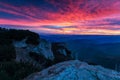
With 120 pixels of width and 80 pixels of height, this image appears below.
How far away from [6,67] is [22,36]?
25831 millimetres

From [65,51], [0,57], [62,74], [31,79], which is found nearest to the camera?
[62,74]

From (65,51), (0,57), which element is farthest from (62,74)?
(65,51)

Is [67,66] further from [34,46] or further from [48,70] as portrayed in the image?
[34,46]

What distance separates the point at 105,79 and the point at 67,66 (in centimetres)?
93

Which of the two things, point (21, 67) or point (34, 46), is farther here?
point (34, 46)

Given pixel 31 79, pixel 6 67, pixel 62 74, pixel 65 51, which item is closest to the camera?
pixel 62 74

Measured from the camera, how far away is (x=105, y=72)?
7.23m

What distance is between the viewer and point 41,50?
37.1 m

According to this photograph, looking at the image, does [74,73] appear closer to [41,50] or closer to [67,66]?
[67,66]

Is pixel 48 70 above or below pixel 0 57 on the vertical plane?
above

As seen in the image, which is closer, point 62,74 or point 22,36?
point 62,74

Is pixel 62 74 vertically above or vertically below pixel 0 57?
above

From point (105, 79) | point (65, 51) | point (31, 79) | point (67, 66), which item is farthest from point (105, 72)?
point (65, 51)

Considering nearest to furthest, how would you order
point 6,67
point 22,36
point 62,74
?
1. point 62,74
2. point 6,67
3. point 22,36
